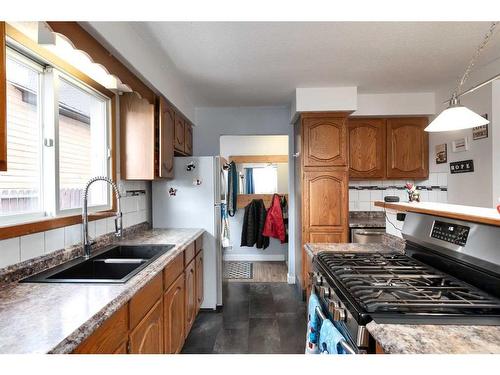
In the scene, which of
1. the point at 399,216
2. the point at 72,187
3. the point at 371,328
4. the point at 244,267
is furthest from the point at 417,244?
the point at 244,267

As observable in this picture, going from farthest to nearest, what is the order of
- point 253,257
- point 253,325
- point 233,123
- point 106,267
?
point 253,257
point 233,123
point 253,325
point 106,267

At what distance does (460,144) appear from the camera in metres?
2.84

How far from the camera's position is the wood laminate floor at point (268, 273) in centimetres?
375

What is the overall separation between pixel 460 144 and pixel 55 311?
350cm

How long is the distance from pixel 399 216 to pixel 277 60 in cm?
153

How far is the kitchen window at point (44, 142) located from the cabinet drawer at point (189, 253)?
0.73 m

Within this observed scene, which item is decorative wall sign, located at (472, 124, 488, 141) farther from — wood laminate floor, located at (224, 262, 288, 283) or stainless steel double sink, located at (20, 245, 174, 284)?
stainless steel double sink, located at (20, 245, 174, 284)

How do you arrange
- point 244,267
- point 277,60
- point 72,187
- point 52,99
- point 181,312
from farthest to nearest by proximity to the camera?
A: point 244,267, point 277,60, point 181,312, point 72,187, point 52,99

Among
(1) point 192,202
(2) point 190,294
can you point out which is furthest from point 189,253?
(1) point 192,202

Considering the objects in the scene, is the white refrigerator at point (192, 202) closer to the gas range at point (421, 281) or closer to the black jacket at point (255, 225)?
the gas range at point (421, 281)

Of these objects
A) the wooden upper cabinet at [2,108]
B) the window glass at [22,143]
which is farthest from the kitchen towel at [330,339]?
the window glass at [22,143]

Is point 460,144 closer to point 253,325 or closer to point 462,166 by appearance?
point 462,166

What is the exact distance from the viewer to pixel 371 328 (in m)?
0.77
